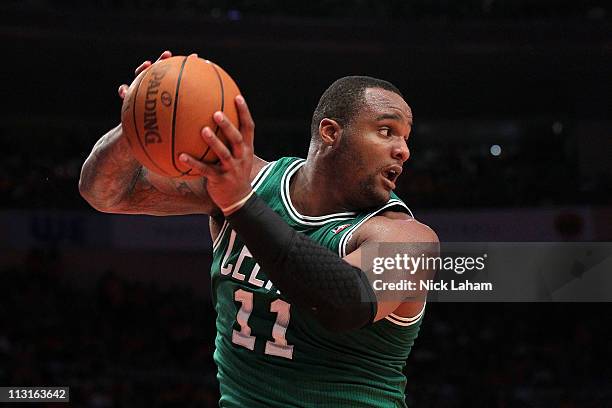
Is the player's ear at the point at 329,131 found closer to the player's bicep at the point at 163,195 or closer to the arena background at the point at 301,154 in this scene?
Answer: the player's bicep at the point at 163,195

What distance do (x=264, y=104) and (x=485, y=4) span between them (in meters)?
4.14

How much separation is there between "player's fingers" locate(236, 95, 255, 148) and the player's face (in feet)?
2.12

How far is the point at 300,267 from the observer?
80.8 inches

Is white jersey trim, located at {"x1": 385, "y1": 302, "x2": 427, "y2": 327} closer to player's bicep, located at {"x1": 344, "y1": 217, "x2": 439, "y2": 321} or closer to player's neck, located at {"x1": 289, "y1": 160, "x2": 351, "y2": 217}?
player's bicep, located at {"x1": 344, "y1": 217, "x2": 439, "y2": 321}

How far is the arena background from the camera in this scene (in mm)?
9969

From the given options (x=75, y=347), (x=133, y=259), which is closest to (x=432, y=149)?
(x=133, y=259)

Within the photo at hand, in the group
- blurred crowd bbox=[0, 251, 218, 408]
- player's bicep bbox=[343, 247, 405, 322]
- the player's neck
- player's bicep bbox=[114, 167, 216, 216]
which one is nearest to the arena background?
blurred crowd bbox=[0, 251, 218, 408]

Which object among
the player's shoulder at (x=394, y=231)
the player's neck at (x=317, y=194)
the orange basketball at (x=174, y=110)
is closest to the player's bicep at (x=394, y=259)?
the player's shoulder at (x=394, y=231)

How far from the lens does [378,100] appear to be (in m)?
2.64

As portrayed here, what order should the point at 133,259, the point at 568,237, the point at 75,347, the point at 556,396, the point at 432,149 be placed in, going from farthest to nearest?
the point at 432,149 → the point at 133,259 → the point at 568,237 → the point at 75,347 → the point at 556,396

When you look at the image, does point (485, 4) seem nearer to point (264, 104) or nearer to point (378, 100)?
point (264, 104)

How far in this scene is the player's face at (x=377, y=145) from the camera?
102 inches

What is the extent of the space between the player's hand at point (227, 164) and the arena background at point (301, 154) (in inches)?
287

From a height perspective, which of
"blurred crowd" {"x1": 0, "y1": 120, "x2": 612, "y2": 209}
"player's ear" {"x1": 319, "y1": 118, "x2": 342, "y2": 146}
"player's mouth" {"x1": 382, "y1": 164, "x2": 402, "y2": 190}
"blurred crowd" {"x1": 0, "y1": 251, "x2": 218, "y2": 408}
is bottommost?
"blurred crowd" {"x1": 0, "y1": 251, "x2": 218, "y2": 408}
